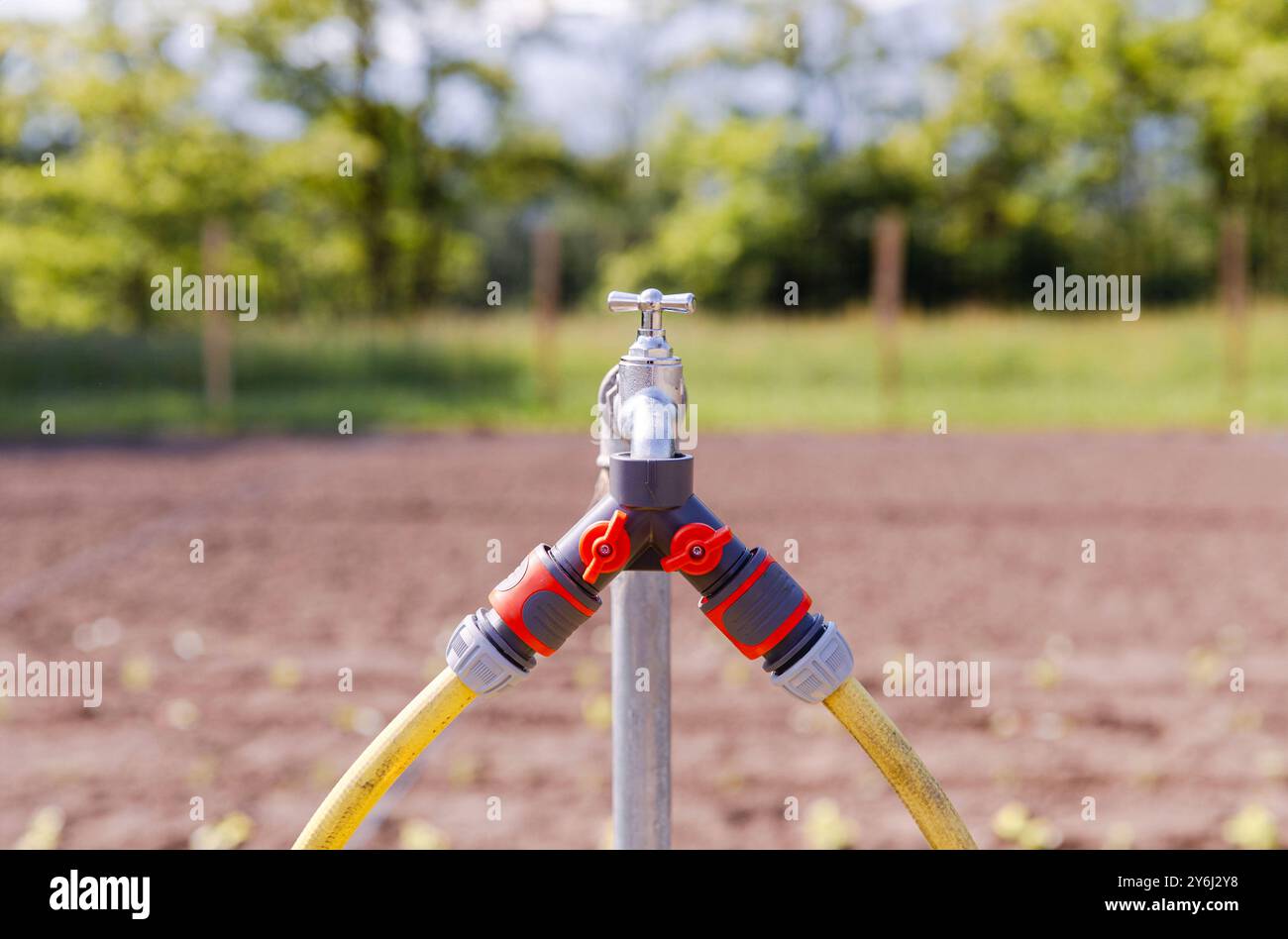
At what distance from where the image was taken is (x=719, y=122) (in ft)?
89.1

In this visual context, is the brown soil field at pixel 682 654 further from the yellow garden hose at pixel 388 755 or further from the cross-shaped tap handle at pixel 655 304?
the cross-shaped tap handle at pixel 655 304

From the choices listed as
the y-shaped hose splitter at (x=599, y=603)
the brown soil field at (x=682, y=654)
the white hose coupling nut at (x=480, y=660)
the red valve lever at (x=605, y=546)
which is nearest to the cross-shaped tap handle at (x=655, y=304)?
the y-shaped hose splitter at (x=599, y=603)

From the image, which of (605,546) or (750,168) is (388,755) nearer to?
(605,546)

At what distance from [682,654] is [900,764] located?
3.20 meters

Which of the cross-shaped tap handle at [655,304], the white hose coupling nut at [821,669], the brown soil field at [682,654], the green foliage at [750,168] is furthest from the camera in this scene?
the green foliage at [750,168]

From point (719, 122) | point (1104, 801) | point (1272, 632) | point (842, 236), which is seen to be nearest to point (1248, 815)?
point (1104, 801)

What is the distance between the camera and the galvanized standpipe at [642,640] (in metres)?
1.42

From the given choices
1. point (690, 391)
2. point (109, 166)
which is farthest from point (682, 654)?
point (109, 166)

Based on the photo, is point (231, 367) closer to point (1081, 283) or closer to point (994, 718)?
point (994, 718)

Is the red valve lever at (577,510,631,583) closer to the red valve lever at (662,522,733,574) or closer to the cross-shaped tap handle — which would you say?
the red valve lever at (662,522,733,574)

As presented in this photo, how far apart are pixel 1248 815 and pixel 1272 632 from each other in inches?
73.1

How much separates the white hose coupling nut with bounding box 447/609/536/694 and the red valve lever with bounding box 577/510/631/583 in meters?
0.12

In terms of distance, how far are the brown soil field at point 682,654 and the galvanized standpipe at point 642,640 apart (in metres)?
1.53

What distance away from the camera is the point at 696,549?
1346 mm
